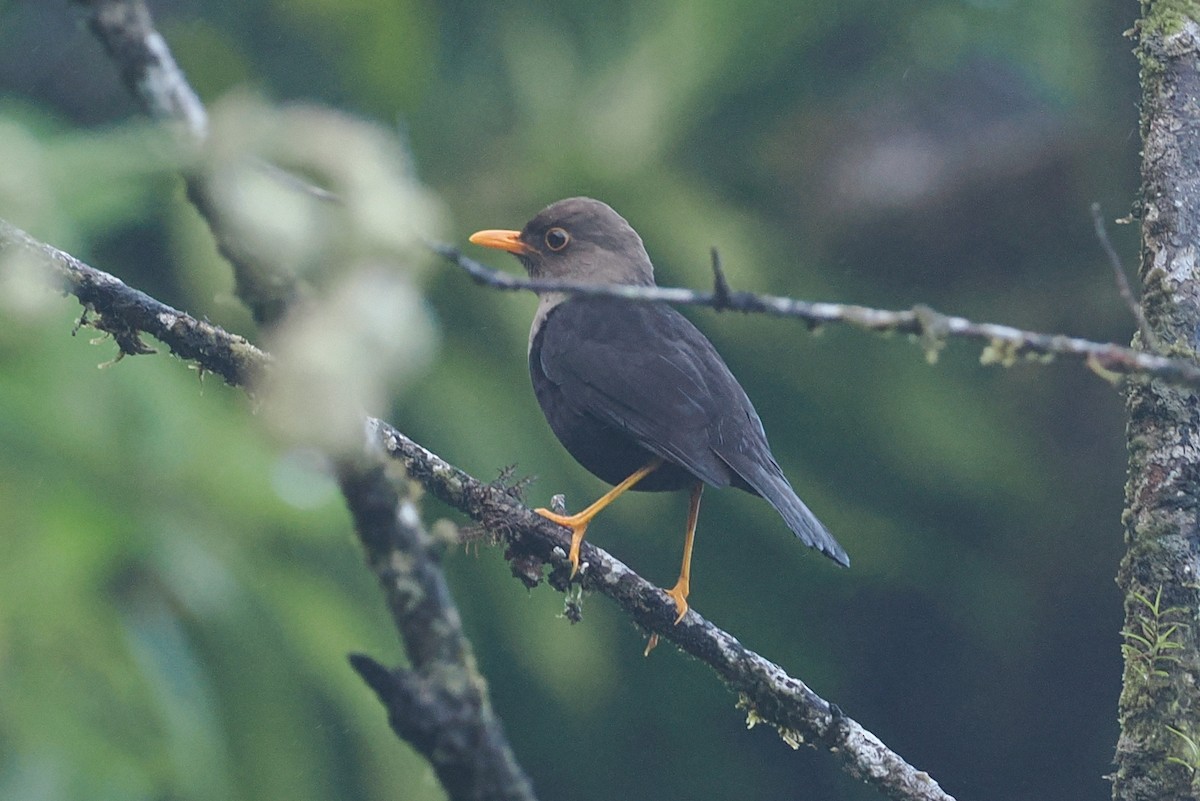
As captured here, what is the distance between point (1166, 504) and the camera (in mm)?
2586

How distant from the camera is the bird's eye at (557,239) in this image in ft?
14.6

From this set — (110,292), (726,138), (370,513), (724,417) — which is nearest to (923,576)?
(726,138)

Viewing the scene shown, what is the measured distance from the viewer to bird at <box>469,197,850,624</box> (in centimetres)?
363

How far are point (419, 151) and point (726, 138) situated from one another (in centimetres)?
198

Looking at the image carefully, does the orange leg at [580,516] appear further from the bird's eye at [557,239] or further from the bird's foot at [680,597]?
the bird's eye at [557,239]

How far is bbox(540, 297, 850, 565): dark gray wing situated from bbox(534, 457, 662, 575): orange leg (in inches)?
7.2

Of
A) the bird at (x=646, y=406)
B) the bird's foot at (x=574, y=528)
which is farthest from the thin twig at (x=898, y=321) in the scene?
the bird at (x=646, y=406)

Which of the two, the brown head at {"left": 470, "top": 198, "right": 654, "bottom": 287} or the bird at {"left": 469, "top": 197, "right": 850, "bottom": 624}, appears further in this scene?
the brown head at {"left": 470, "top": 198, "right": 654, "bottom": 287}

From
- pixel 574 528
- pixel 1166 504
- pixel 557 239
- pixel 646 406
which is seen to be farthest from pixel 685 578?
pixel 557 239

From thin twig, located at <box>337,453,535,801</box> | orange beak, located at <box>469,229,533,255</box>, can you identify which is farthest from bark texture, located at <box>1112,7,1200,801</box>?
orange beak, located at <box>469,229,533,255</box>

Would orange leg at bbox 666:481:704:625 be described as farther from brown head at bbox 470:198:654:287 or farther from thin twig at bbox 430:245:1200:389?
thin twig at bbox 430:245:1200:389

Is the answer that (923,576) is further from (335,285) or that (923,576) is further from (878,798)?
(335,285)

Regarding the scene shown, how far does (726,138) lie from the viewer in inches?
296

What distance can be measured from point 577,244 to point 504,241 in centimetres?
25
